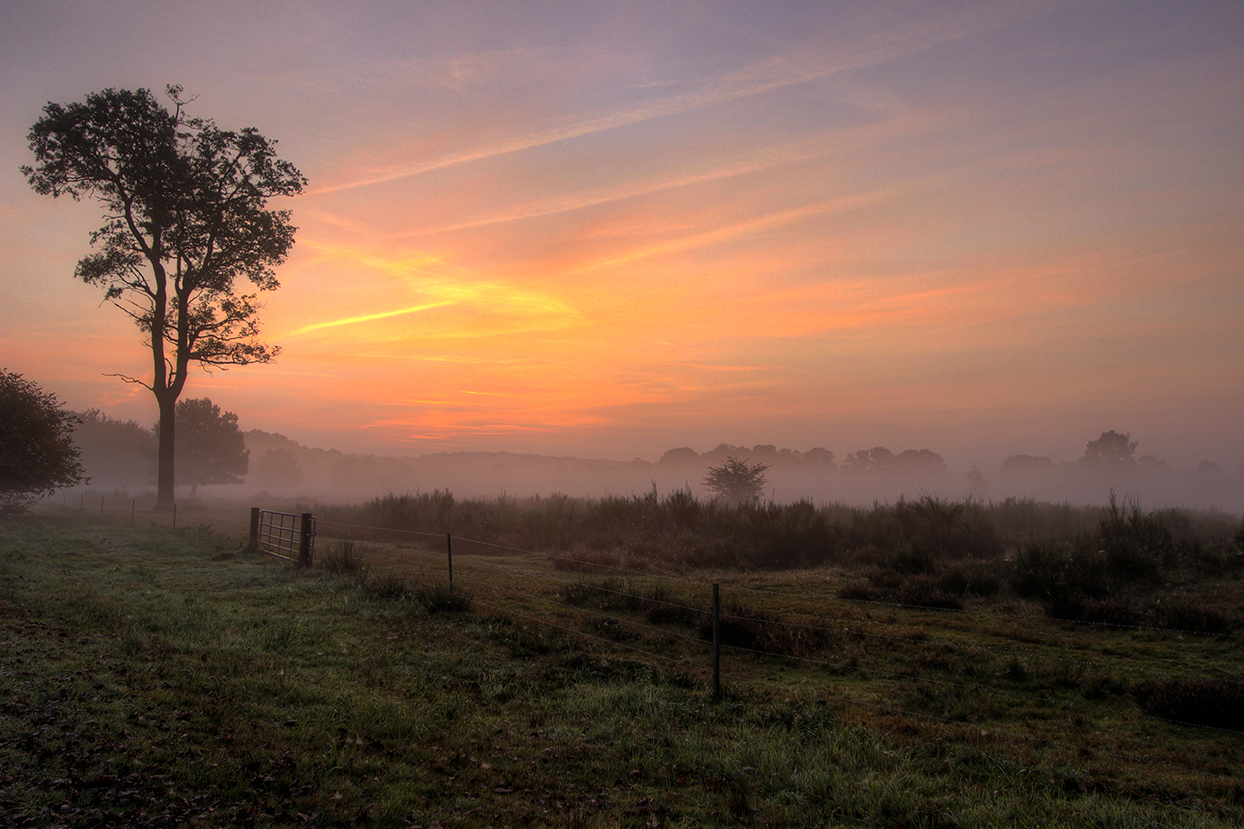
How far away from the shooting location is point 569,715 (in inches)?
277

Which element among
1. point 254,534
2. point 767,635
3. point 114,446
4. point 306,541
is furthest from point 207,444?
point 767,635

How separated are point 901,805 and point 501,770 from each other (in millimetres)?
3235

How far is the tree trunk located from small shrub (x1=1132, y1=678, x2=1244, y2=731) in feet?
120

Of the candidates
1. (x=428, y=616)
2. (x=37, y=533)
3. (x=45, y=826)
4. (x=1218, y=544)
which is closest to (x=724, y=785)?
(x=45, y=826)

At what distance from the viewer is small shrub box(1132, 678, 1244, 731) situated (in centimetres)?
721

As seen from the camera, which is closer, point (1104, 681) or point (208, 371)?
point (1104, 681)

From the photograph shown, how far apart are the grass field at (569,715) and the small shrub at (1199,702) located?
162 millimetres

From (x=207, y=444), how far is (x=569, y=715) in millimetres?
70569

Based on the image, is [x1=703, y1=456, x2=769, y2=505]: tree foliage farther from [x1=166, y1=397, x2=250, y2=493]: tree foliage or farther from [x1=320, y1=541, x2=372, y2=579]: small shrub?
[x1=166, y1=397, x2=250, y2=493]: tree foliage

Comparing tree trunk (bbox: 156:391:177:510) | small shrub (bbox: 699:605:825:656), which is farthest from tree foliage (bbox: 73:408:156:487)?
small shrub (bbox: 699:605:825:656)

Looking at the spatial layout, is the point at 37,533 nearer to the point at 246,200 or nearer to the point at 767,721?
the point at 246,200

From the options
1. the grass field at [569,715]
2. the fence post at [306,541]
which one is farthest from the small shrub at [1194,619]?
the fence post at [306,541]

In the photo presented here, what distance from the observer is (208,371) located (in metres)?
32.5

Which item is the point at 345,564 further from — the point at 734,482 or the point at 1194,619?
the point at 734,482
